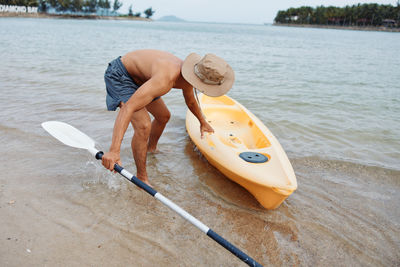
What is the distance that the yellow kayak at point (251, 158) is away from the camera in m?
2.43

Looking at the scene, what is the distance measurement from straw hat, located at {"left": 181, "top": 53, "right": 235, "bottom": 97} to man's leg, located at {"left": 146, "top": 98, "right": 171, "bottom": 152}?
0.98 meters

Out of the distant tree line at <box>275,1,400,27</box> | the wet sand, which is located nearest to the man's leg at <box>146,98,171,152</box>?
the wet sand

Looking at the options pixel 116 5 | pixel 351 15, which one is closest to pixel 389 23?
pixel 351 15

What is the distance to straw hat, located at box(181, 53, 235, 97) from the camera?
2.06 metres

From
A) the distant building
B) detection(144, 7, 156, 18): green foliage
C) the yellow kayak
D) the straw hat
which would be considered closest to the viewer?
the straw hat

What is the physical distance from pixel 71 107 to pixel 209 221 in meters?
4.08

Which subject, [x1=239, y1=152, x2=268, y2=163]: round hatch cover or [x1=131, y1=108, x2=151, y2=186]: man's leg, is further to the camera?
[x1=239, y1=152, x2=268, y2=163]: round hatch cover

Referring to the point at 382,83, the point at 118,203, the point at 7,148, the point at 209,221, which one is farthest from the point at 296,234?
the point at 382,83

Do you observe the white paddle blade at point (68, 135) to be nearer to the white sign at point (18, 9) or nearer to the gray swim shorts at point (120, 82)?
the gray swim shorts at point (120, 82)

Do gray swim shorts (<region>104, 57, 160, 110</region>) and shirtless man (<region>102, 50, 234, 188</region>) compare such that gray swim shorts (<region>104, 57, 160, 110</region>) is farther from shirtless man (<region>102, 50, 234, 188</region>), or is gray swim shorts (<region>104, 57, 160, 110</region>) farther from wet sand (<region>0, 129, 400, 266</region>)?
wet sand (<region>0, 129, 400, 266</region>)

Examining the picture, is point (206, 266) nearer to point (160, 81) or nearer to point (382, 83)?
point (160, 81)

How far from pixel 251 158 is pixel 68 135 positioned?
1.98 metres

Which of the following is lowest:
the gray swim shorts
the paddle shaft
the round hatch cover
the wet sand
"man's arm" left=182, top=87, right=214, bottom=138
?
the wet sand

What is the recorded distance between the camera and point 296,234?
2.40m
